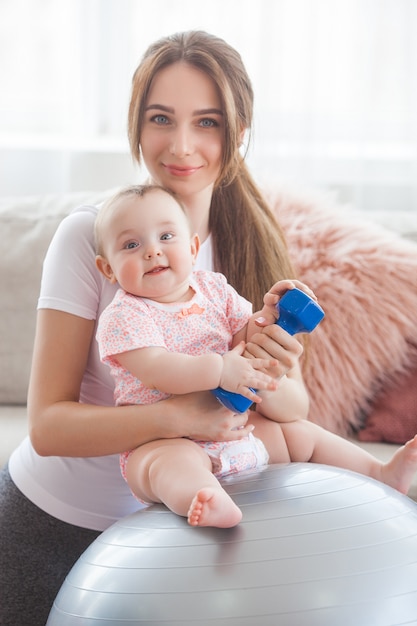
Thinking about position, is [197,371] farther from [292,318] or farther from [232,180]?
[232,180]

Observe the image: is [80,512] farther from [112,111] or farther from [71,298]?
[112,111]

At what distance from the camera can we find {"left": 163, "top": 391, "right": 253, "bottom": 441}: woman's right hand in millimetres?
1204

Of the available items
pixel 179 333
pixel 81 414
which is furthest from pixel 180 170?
pixel 81 414

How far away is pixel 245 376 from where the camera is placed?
112 centimetres

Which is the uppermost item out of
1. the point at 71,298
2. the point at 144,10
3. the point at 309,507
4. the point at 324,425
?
the point at 144,10

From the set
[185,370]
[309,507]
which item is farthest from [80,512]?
[309,507]

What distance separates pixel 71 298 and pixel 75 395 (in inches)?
6.1

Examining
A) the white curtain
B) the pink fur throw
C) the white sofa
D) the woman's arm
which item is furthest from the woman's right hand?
the white curtain

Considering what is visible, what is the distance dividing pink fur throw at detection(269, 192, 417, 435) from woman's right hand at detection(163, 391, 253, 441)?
74 centimetres

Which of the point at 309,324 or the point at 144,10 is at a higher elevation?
the point at 144,10

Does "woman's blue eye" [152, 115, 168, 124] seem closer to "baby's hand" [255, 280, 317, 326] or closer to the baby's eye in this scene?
the baby's eye

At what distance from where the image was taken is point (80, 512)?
151 cm

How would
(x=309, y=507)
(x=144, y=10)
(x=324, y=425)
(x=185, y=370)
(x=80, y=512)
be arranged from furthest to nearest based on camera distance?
1. (x=144, y=10)
2. (x=324, y=425)
3. (x=80, y=512)
4. (x=185, y=370)
5. (x=309, y=507)

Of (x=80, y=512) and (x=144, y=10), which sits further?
(x=144, y=10)
